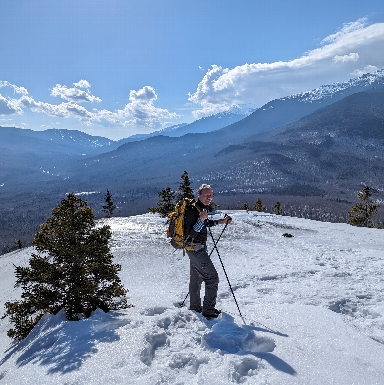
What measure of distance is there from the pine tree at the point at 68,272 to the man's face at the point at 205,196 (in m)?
4.15

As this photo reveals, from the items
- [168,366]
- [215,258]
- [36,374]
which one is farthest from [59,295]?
[215,258]

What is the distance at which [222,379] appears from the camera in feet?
15.6

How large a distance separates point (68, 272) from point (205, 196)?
5.39 metres

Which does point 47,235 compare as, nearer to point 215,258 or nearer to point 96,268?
point 96,268

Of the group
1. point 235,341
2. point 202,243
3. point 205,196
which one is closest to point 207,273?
point 202,243

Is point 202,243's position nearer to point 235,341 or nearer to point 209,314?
point 209,314

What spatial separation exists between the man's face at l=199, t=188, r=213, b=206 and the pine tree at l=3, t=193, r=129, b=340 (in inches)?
163

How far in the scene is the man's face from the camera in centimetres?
700

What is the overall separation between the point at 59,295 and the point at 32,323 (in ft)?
4.61

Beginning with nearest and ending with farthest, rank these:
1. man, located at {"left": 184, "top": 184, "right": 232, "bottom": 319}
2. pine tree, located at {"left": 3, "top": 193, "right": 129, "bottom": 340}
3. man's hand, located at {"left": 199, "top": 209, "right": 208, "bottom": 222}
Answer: man's hand, located at {"left": 199, "top": 209, "right": 208, "bottom": 222} < man, located at {"left": 184, "top": 184, "right": 232, "bottom": 319} < pine tree, located at {"left": 3, "top": 193, "right": 129, "bottom": 340}

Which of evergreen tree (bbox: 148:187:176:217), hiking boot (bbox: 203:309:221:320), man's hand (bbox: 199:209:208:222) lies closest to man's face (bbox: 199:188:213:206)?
man's hand (bbox: 199:209:208:222)

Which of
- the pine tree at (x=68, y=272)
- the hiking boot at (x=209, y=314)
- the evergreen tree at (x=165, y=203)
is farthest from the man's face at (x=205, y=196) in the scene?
the evergreen tree at (x=165, y=203)

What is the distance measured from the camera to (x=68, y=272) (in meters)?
9.23

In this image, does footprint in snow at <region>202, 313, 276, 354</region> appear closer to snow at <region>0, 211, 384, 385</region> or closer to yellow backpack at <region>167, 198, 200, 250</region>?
snow at <region>0, 211, 384, 385</region>
